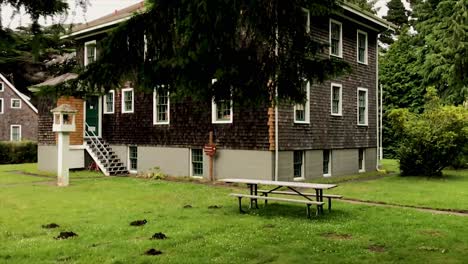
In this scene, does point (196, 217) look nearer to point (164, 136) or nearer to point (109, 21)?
point (164, 136)

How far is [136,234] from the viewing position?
8.66 meters

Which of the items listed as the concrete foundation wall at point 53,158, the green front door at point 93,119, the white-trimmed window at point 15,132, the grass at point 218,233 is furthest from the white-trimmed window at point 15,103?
the grass at point 218,233

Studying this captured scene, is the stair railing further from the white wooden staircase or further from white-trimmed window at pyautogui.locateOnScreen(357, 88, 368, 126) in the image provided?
white-trimmed window at pyautogui.locateOnScreen(357, 88, 368, 126)

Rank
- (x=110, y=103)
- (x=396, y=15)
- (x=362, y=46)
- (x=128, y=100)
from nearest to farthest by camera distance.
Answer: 1. (x=362, y=46)
2. (x=128, y=100)
3. (x=110, y=103)
4. (x=396, y=15)

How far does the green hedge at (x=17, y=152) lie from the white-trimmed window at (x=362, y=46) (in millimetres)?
23810

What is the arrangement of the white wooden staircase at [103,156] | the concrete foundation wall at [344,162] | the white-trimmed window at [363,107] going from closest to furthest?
the concrete foundation wall at [344,162] → the white wooden staircase at [103,156] → the white-trimmed window at [363,107]

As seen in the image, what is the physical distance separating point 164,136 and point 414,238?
14.4m

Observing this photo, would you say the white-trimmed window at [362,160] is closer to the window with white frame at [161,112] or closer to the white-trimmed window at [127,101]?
the window with white frame at [161,112]

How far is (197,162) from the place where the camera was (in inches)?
795

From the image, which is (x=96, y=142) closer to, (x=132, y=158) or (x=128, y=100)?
(x=132, y=158)

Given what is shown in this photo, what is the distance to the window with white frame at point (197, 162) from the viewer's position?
20.1 m

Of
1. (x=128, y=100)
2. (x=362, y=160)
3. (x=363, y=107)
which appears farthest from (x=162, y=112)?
(x=362, y=160)

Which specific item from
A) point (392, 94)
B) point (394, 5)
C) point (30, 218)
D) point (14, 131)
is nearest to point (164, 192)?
point (30, 218)

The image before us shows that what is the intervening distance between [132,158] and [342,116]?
10.0 m
